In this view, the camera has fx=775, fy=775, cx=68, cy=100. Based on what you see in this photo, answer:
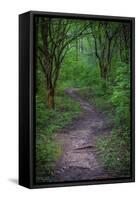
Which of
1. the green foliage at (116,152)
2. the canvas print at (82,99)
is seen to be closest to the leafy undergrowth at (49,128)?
the canvas print at (82,99)

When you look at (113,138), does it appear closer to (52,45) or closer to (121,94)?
(121,94)

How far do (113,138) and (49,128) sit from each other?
940 mm

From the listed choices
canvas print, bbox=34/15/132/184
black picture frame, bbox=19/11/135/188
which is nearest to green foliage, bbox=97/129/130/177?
canvas print, bbox=34/15/132/184

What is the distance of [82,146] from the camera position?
9867mm

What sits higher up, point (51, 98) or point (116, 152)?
point (51, 98)

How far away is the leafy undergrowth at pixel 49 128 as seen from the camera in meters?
9.61

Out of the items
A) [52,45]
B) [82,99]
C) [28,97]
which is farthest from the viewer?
[82,99]

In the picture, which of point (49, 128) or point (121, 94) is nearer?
point (49, 128)

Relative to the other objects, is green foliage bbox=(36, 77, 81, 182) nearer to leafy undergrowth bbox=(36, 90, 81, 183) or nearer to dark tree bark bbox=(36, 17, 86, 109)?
leafy undergrowth bbox=(36, 90, 81, 183)

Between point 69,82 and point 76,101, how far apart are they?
27 cm

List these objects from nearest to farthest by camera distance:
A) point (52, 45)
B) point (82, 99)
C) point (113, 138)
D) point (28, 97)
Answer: point (28, 97), point (52, 45), point (82, 99), point (113, 138)

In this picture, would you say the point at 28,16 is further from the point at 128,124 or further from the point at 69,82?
the point at 128,124

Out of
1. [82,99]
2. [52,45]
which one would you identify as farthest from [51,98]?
[52,45]

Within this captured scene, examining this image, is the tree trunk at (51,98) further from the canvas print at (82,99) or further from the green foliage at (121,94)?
the green foliage at (121,94)
